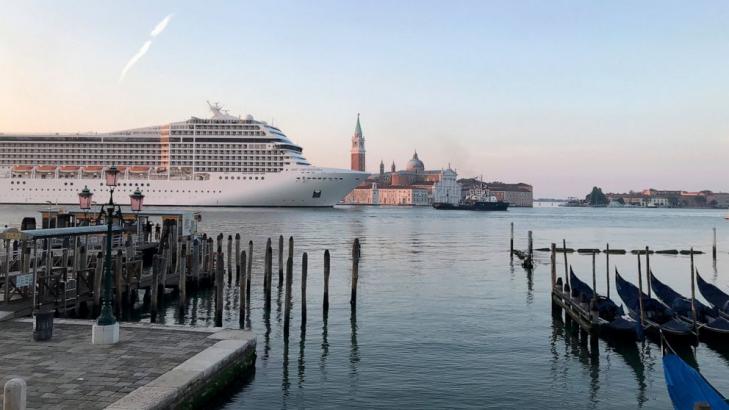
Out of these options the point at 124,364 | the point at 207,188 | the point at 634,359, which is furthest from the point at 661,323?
the point at 207,188

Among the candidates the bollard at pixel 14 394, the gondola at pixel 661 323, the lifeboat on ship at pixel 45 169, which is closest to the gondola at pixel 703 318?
the gondola at pixel 661 323

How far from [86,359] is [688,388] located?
9471 millimetres

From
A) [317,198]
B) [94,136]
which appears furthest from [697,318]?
[94,136]

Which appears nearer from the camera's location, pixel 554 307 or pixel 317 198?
pixel 554 307

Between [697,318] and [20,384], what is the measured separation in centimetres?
1613

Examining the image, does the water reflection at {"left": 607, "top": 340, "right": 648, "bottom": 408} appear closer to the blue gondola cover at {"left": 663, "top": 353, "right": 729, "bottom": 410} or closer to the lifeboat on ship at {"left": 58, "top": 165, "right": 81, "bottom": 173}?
the blue gondola cover at {"left": 663, "top": 353, "right": 729, "bottom": 410}

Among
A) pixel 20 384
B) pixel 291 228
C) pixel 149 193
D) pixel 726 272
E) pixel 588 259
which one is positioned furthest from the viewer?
pixel 149 193

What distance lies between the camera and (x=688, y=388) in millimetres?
8297

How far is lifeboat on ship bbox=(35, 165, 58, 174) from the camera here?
9625 cm

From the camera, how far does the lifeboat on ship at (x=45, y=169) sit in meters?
96.2

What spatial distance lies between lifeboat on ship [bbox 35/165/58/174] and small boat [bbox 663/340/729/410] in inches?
4115

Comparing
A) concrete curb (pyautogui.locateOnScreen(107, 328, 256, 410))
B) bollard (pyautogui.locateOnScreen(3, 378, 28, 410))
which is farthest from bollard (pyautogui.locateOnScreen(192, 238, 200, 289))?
bollard (pyautogui.locateOnScreen(3, 378, 28, 410))

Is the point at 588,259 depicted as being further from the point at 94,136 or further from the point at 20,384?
the point at 94,136

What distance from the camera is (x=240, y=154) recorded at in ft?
315
